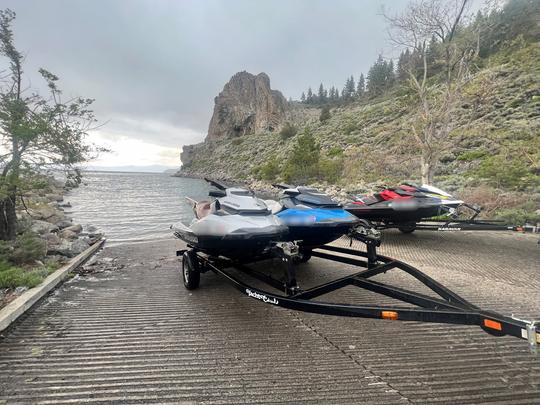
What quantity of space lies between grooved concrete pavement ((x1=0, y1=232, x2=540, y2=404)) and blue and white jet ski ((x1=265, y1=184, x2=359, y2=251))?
88 centimetres

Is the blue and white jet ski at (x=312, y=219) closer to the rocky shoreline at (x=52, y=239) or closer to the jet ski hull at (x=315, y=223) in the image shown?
the jet ski hull at (x=315, y=223)

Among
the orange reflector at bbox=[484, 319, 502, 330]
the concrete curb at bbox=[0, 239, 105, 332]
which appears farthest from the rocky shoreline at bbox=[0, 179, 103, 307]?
the orange reflector at bbox=[484, 319, 502, 330]

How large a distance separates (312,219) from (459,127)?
2040cm

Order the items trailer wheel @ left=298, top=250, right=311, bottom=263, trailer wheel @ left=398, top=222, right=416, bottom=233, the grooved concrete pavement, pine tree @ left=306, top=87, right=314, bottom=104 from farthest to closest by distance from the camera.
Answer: pine tree @ left=306, top=87, right=314, bottom=104 → trailer wheel @ left=398, top=222, right=416, bottom=233 → trailer wheel @ left=298, top=250, right=311, bottom=263 → the grooved concrete pavement

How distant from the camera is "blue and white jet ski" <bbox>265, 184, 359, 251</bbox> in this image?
4113mm

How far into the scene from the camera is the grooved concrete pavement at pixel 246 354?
2277 millimetres

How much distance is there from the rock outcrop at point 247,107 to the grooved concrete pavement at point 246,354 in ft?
359

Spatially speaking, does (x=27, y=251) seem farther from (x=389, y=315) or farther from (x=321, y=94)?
(x=321, y=94)

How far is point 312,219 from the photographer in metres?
4.11

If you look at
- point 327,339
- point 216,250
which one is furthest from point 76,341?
point 327,339

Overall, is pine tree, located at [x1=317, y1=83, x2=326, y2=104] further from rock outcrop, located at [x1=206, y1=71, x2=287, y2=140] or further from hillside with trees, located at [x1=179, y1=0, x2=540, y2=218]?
hillside with trees, located at [x1=179, y1=0, x2=540, y2=218]

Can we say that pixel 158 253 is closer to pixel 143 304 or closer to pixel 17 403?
pixel 143 304

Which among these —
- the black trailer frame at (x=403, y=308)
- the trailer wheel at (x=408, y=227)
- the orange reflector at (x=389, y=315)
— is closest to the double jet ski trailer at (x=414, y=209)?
the trailer wheel at (x=408, y=227)

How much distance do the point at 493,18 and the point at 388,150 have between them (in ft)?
51.7
